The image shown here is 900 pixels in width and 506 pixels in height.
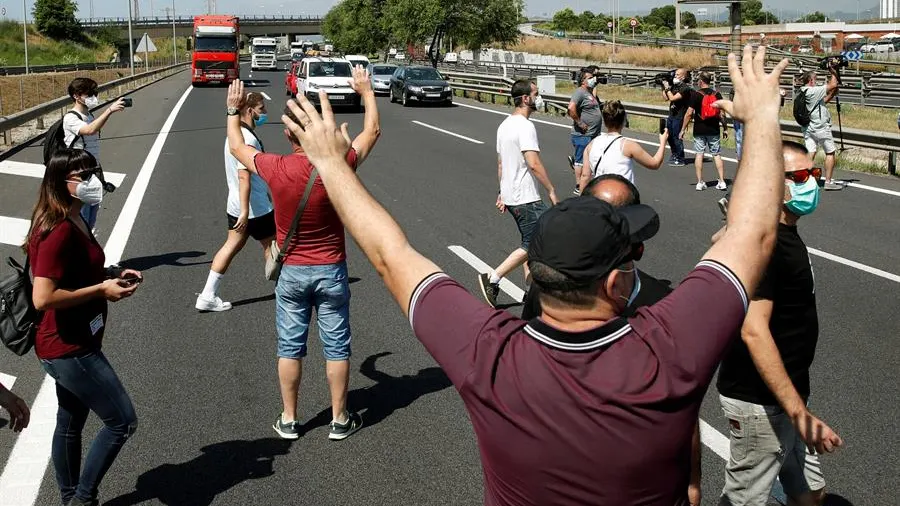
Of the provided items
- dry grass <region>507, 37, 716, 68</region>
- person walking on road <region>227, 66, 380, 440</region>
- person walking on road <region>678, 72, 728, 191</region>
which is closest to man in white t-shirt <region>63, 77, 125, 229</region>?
person walking on road <region>227, 66, 380, 440</region>

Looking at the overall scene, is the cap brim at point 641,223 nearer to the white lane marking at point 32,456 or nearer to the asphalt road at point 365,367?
the asphalt road at point 365,367

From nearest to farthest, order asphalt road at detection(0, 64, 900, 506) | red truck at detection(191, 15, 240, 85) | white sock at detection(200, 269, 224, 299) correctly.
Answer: asphalt road at detection(0, 64, 900, 506) < white sock at detection(200, 269, 224, 299) < red truck at detection(191, 15, 240, 85)

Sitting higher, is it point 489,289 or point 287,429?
point 489,289

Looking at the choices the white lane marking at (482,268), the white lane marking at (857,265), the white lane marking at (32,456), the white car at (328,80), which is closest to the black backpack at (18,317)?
the white lane marking at (32,456)

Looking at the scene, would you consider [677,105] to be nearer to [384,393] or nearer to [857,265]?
[857,265]

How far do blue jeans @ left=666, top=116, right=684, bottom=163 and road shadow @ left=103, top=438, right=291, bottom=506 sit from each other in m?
12.7

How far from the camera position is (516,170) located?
27.0 feet

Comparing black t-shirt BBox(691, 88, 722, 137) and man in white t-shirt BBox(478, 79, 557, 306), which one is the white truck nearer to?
black t-shirt BBox(691, 88, 722, 137)

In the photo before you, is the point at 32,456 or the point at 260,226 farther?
the point at 260,226

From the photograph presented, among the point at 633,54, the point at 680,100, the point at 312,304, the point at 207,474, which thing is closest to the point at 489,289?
the point at 312,304

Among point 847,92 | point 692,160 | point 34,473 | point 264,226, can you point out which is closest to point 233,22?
point 847,92

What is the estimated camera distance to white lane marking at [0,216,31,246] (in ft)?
35.4

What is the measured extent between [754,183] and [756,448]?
5.59ft

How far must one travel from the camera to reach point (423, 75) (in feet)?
109
